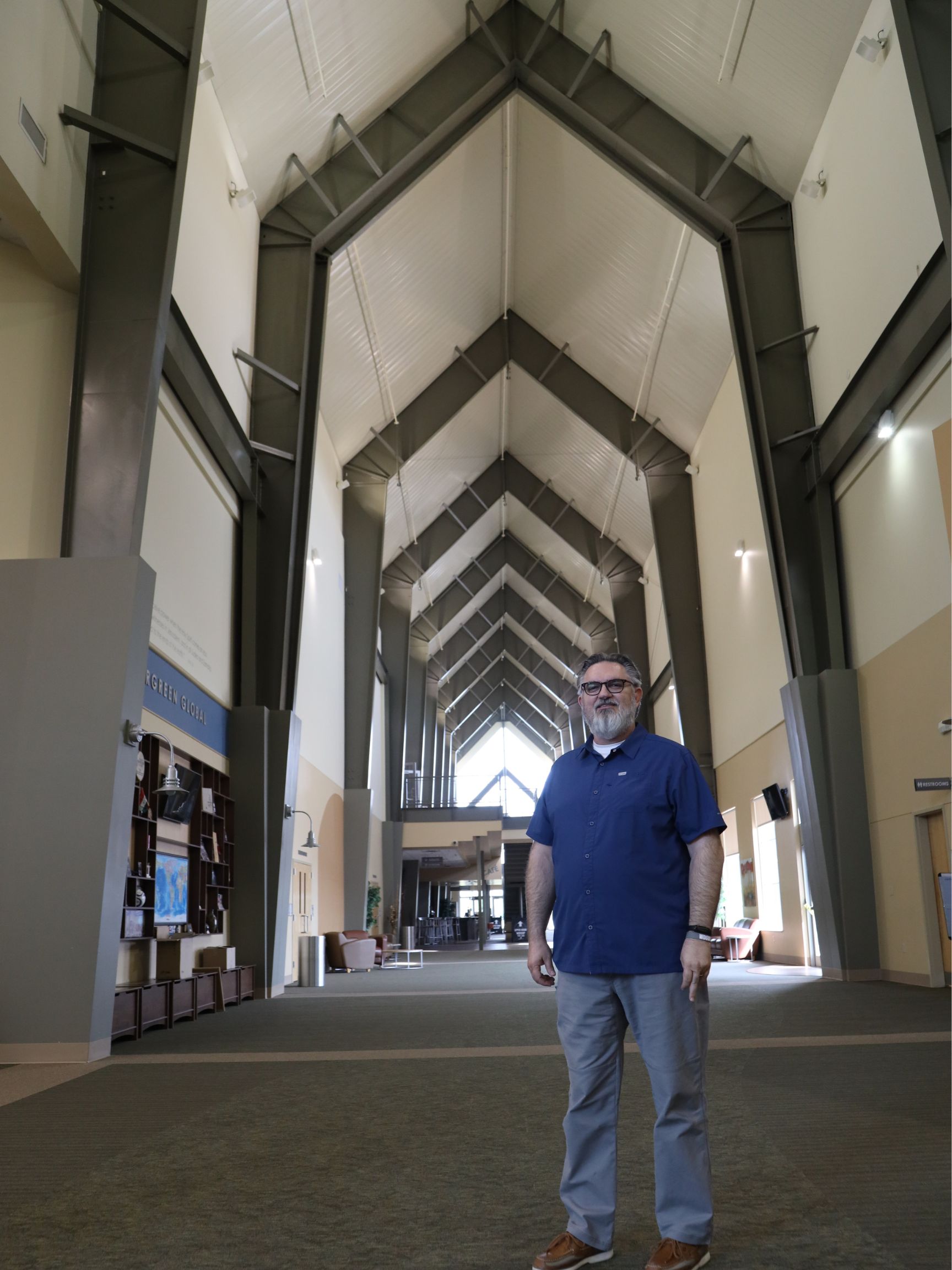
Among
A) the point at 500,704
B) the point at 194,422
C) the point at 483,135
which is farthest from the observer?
the point at 500,704

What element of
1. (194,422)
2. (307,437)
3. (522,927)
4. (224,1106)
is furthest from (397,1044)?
(522,927)

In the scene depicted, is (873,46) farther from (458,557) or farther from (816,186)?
(458,557)

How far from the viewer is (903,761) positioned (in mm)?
10562

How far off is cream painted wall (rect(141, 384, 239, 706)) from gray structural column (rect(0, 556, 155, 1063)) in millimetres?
1674

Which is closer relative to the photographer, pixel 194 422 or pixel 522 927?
pixel 194 422

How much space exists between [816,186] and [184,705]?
9.07 meters

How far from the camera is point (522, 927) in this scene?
117 ft

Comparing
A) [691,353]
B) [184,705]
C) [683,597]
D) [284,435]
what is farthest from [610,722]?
[683,597]

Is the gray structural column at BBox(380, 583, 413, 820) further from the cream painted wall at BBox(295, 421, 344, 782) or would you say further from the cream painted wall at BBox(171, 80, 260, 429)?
the cream painted wall at BBox(171, 80, 260, 429)

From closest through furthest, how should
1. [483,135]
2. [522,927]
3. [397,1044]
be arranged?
[397,1044] < [483,135] < [522,927]

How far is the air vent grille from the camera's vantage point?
22.6 ft

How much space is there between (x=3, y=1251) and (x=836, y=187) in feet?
39.5

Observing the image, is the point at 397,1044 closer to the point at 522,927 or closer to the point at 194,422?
the point at 194,422

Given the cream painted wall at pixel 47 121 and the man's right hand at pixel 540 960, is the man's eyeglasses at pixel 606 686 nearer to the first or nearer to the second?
the man's right hand at pixel 540 960
